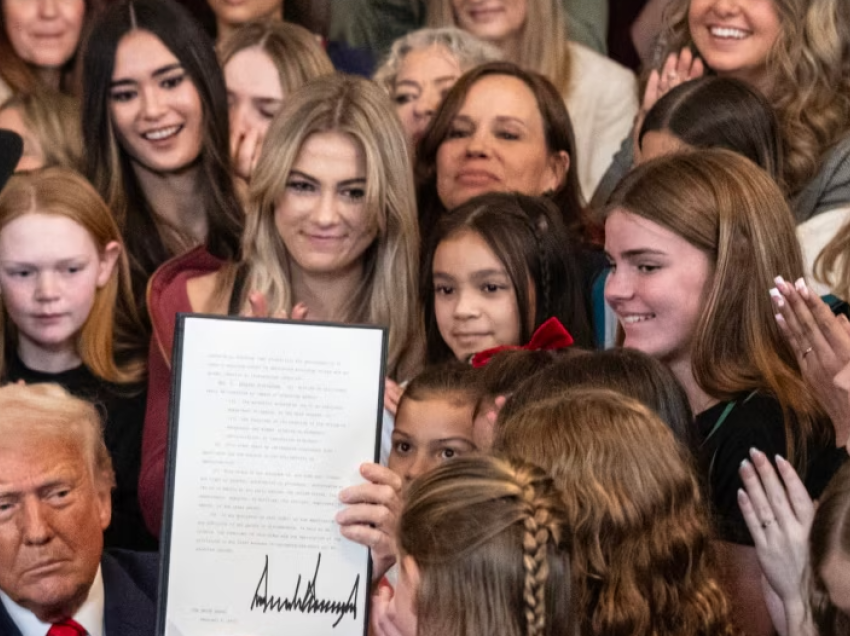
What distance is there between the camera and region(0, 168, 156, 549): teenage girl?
3418mm

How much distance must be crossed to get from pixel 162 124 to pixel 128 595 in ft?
4.78

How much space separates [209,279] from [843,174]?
1407 millimetres

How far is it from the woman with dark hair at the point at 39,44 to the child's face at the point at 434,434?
1655mm

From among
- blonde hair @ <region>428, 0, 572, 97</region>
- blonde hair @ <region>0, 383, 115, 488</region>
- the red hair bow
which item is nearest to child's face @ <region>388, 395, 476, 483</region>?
the red hair bow

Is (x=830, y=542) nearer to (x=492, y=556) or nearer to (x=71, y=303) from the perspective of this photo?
(x=492, y=556)

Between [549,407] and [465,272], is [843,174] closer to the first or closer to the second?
[465,272]

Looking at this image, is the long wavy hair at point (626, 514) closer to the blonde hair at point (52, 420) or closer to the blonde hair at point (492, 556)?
the blonde hair at point (492, 556)

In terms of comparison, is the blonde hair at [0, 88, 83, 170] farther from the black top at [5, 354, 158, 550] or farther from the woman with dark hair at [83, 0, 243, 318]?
the black top at [5, 354, 158, 550]

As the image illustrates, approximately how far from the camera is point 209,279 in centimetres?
352

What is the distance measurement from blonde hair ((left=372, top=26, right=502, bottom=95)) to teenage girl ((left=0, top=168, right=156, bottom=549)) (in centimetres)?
88

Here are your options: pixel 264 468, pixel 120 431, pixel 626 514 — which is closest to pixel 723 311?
pixel 626 514

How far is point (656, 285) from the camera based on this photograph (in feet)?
9.12

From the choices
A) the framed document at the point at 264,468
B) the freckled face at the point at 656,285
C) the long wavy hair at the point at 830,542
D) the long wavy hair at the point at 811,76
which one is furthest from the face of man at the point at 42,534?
the long wavy hair at the point at 811,76

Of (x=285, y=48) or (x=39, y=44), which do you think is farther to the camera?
(x=39, y=44)
